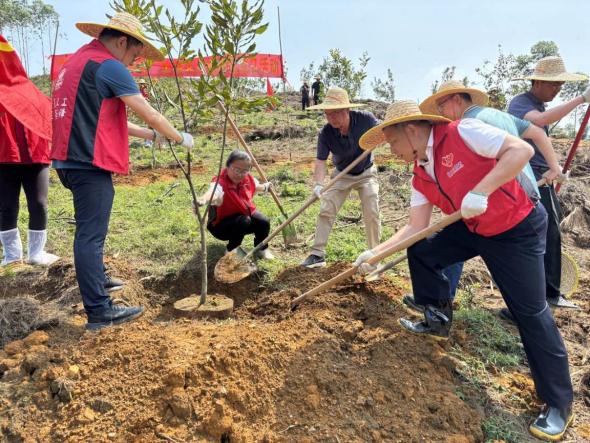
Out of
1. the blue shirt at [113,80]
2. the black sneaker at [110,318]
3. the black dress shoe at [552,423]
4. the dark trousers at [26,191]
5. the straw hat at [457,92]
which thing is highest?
the blue shirt at [113,80]

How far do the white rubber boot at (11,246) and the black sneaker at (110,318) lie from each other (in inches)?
70.7

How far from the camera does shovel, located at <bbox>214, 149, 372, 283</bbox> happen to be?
434 cm

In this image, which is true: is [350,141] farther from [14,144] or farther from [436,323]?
[14,144]

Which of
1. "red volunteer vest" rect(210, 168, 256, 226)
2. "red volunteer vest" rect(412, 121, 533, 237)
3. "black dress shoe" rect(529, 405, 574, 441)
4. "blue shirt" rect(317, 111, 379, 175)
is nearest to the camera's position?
"red volunteer vest" rect(412, 121, 533, 237)

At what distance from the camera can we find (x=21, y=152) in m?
4.09

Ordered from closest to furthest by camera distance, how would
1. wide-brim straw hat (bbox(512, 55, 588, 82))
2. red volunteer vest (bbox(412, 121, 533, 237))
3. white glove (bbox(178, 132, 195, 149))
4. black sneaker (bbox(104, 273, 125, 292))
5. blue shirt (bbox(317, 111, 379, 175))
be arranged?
red volunteer vest (bbox(412, 121, 533, 237))
white glove (bbox(178, 132, 195, 149))
wide-brim straw hat (bbox(512, 55, 588, 82))
black sneaker (bbox(104, 273, 125, 292))
blue shirt (bbox(317, 111, 379, 175))

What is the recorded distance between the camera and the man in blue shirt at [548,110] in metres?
3.72

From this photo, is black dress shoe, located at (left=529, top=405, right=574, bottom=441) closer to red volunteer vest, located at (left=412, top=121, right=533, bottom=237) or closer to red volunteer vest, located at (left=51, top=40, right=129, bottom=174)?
red volunteer vest, located at (left=412, top=121, right=533, bottom=237)

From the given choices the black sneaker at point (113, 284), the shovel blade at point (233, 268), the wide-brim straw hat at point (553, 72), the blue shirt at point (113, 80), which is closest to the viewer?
the blue shirt at point (113, 80)

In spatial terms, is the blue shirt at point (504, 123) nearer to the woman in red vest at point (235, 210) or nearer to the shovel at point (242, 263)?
the shovel at point (242, 263)

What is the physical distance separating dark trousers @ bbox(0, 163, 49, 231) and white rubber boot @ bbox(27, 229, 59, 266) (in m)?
0.06

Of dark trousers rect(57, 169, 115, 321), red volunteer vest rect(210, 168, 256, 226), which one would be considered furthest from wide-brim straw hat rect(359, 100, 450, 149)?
red volunteer vest rect(210, 168, 256, 226)

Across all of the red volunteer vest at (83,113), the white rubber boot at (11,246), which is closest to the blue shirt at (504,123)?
the red volunteer vest at (83,113)

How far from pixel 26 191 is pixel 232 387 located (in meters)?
2.96
